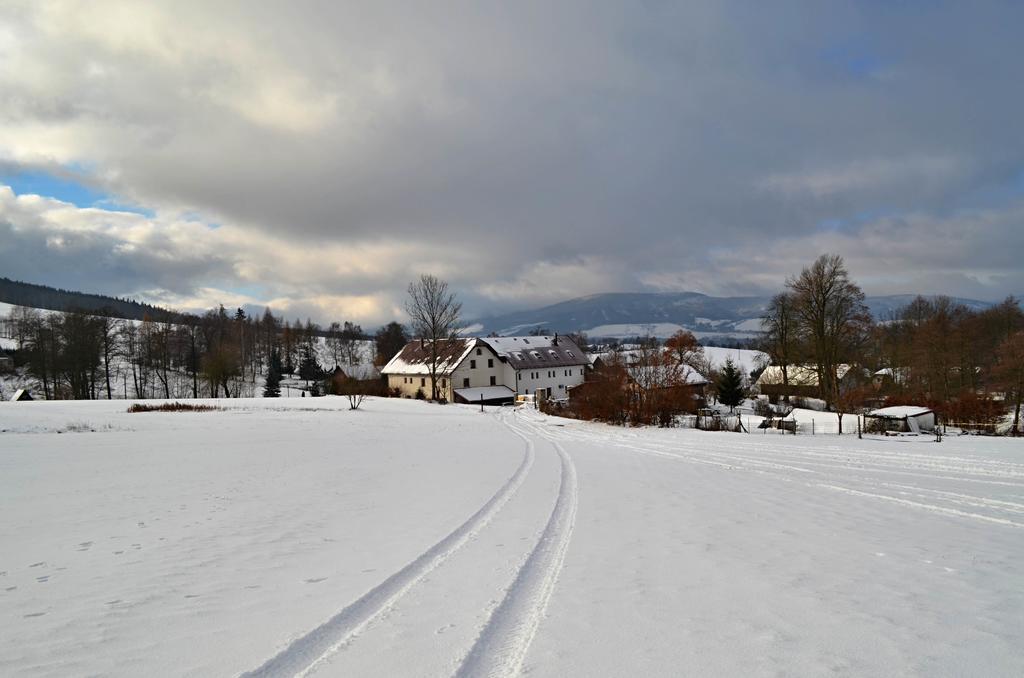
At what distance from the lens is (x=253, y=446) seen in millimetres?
16312

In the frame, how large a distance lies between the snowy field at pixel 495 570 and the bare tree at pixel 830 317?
91.9ft

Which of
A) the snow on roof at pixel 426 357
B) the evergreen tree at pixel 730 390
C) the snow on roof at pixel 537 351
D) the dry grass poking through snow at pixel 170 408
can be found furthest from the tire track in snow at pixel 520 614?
the snow on roof at pixel 537 351

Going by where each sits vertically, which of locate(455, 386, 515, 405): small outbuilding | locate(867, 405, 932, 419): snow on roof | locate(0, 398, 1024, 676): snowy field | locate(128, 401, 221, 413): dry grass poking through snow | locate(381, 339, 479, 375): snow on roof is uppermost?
locate(381, 339, 479, 375): snow on roof

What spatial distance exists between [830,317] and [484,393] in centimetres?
3625

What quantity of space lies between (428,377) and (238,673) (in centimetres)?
5727

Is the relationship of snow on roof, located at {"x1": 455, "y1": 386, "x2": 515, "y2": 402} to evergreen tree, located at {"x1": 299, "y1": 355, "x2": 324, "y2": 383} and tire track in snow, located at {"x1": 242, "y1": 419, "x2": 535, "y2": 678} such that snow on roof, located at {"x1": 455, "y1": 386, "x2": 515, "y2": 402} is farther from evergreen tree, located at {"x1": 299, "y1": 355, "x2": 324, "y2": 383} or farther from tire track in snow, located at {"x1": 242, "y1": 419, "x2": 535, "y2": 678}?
tire track in snow, located at {"x1": 242, "y1": 419, "x2": 535, "y2": 678}

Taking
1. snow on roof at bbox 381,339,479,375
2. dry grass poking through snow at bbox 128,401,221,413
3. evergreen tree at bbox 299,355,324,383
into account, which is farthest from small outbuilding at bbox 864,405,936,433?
evergreen tree at bbox 299,355,324,383

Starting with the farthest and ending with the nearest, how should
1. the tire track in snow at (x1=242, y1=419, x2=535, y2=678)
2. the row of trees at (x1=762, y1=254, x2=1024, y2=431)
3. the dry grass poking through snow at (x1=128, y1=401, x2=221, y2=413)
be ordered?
the row of trees at (x1=762, y1=254, x2=1024, y2=431) → the dry grass poking through snow at (x1=128, y1=401, x2=221, y2=413) → the tire track in snow at (x1=242, y1=419, x2=535, y2=678)

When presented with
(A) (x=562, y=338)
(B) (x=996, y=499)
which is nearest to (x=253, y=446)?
(B) (x=996, y=499)

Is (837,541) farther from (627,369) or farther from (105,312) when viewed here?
(105,312)

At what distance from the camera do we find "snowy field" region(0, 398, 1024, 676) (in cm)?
380

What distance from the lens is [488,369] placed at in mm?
63406

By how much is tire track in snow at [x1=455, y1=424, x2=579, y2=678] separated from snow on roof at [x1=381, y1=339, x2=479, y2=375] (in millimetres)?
49263

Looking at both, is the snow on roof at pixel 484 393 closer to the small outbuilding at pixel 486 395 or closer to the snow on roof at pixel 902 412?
the small outbuilding at pixel 486 395
